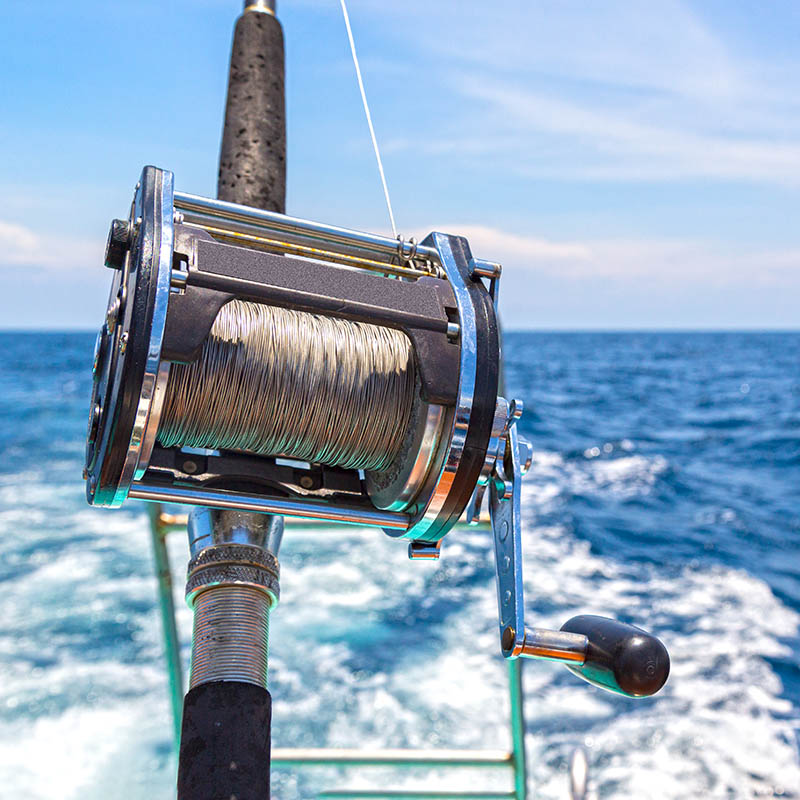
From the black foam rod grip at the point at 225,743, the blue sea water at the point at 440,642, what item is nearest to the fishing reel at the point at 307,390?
the black foam rod grip at the point at 225,743

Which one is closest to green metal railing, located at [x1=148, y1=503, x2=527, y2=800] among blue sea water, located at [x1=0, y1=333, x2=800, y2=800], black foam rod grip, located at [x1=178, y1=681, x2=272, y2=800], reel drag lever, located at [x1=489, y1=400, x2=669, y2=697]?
reel drag lever, located at [x1=489, y1=400, x2=669, y2=697]

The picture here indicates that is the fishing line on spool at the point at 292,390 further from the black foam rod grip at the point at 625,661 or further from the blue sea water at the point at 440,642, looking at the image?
the blue sea water at the point at 440,642

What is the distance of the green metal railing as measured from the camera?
212 centimetres

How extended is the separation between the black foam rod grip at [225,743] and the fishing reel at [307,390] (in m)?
0.26

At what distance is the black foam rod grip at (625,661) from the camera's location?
1.24m

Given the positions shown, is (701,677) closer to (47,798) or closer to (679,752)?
(679,752)

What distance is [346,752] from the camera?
226 cm

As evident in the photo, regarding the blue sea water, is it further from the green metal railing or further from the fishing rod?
the fishing rod

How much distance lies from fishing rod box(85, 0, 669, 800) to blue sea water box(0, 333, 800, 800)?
221 centimetres

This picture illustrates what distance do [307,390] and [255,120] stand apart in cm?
75

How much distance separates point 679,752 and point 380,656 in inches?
80.2

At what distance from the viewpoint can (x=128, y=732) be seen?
211 inches

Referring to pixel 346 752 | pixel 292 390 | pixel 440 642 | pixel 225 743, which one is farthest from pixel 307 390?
pixel 440 642

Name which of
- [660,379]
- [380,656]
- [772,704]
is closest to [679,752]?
[772,704]
